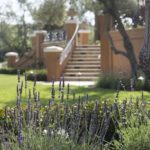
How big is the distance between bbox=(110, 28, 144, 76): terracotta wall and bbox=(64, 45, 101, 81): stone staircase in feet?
3.23

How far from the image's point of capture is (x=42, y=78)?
21.8 m

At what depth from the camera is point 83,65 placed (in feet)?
75.3

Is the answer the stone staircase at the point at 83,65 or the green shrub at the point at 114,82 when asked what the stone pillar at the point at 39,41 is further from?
the green shrub at the point at 114,82

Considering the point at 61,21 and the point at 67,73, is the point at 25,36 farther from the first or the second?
the point at 67,73

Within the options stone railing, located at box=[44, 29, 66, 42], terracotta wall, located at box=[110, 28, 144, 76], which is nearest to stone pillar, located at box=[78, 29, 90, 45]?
stone railing, located at box=[44, 29, 66, 42]

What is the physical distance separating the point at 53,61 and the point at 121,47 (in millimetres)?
3266

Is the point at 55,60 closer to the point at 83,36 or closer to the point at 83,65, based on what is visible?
the point at 83,65

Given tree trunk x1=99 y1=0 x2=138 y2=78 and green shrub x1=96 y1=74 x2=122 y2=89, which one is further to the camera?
tree trunk x1=99 y1=0 x2=138 y2=78

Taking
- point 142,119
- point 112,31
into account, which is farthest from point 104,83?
point 142,119

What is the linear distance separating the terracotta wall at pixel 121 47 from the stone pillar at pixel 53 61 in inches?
102

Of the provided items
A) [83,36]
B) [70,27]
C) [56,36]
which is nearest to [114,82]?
[70,27]

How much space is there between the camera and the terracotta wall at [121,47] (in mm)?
19609

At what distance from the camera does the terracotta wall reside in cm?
1961

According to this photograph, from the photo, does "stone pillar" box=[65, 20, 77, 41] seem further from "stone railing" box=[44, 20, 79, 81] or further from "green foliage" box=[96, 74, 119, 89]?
"green foliage" box=[96, 74, 119, 89]
